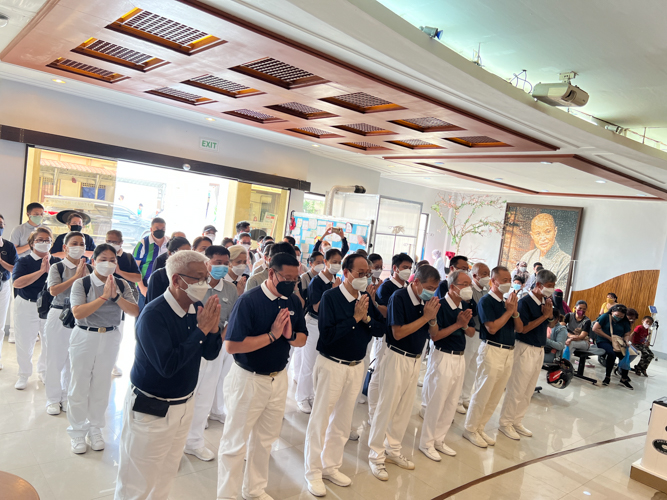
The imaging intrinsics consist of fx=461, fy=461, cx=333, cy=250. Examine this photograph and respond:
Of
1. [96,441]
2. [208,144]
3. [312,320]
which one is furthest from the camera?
[208,144]

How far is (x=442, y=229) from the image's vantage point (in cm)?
1809

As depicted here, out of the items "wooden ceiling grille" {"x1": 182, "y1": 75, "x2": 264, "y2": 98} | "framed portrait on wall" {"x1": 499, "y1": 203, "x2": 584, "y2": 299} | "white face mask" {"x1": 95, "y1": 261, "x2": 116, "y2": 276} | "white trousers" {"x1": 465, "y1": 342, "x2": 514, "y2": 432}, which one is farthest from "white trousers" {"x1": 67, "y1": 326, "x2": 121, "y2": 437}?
"framed portrait on wall" {"x1": 499, "y1": 203, "x2": 584, "y2": 299}

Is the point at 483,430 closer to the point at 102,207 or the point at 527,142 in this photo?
the point at 527,142

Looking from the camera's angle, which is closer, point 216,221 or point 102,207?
point 102,207

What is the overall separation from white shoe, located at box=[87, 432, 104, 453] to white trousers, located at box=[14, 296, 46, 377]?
1.58 meters

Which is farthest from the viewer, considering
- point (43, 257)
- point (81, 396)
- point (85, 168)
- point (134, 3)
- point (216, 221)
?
point (216, 221)

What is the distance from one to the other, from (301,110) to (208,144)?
3.51m

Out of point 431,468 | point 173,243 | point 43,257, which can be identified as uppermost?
point 173,243

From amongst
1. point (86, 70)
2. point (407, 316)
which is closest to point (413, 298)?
point (407, 316)

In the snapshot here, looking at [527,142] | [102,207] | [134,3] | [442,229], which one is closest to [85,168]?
[102,207]

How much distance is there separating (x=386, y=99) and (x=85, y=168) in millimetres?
5823

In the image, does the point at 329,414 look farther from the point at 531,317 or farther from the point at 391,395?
the point at 531,317

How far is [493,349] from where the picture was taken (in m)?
5.10

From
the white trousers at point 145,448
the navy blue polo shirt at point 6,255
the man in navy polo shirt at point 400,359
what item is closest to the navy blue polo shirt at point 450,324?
the man in navy polo shirt at point 400,359
